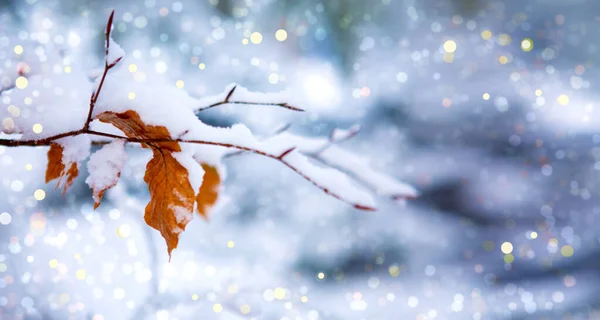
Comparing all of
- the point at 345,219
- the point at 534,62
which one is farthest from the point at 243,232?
the point at 534,62

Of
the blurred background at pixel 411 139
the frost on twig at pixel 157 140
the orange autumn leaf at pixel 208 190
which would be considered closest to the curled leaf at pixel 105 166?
the frost on twig at pixel 157 140

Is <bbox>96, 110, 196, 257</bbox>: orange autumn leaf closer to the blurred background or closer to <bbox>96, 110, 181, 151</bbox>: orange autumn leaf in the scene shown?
<bbox>96, 110, 181, 151</bbox>: orange autumn leaf

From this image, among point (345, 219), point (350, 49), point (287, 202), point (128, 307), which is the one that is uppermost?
point (350, 49)

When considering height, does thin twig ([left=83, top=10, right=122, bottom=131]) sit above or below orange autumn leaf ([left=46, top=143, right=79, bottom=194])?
above

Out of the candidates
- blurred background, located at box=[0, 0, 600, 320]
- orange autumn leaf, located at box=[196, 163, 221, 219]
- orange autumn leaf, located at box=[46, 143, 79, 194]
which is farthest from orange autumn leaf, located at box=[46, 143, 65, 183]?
blurred background, located at box=[0, 0, 600, 320]

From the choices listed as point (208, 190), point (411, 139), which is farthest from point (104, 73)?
point (411, 139)

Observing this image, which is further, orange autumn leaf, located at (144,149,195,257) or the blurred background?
the blurred background

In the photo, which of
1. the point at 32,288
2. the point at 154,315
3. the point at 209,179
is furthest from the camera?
the point at 32,288

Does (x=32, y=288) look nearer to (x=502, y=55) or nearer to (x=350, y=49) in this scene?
(x=350, y=49)
